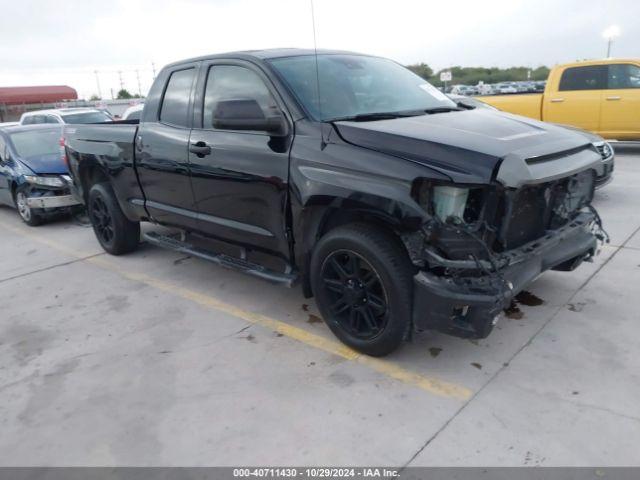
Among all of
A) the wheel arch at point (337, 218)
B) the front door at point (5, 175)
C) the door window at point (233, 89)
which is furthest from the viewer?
the front door at point (5, 175)

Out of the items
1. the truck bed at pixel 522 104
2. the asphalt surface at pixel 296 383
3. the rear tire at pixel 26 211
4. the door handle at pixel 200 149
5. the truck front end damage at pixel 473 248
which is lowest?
the asphalt surface at pixel 296 383

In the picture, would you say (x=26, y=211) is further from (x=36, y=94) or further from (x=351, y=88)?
(x=36, y=94)

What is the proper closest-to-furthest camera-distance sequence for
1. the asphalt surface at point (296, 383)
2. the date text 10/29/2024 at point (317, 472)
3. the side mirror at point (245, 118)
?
the date text 10/29/2024 at point (317, 472) < the asphalt surface at point (296, 383) < the side mirror at point (245, 118)

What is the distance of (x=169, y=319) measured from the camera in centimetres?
443

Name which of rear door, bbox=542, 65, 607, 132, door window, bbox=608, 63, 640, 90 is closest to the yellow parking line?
rear door, bbox=542, 65, 607, 132

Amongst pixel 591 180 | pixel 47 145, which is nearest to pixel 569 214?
pixel 591 180

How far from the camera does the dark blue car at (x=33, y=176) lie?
26.0 feet

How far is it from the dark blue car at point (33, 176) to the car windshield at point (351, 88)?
16.8 feet

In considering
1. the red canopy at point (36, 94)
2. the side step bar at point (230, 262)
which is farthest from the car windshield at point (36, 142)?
the red canopy at point (36, 94)

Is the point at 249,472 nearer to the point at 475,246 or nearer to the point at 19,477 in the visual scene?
the point at 19,477

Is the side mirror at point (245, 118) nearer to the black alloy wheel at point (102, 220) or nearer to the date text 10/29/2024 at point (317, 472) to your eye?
the date text 10/29/2024 at point (317, 472)

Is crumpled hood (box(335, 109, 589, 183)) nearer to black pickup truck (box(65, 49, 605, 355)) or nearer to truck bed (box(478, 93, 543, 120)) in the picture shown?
black pickup truck (box(65, 49, 605, 355))

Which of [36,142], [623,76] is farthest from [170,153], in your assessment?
[623,76]

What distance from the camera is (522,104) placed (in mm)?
10625
